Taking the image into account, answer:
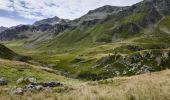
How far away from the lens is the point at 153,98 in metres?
14.7

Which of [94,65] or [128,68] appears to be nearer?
[128,68]

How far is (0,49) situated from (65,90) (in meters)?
97.3

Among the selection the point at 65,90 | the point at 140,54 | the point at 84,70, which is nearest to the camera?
the point at 65,90

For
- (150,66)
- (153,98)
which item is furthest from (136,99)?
(150,66)

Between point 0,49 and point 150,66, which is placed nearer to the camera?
point 150,66

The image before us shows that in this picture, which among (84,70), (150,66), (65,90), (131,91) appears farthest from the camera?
(84,70)

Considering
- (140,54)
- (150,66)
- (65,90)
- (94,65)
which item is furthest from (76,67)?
(65,90)

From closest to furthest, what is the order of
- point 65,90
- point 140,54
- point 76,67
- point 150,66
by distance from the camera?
point 65,90 → point 150,66 → point 140,54 → point 76,67

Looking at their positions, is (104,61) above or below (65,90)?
below

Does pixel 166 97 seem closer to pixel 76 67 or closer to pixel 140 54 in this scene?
pixel 140 54

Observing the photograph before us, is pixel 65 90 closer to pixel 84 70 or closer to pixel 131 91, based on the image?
pixel 131 91

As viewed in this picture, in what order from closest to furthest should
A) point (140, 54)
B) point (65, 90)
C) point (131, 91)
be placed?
1. point (131, 91)
2. point (65, 90)
3. point (140, 54)

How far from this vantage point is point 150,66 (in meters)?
103

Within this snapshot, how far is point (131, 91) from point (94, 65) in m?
115
